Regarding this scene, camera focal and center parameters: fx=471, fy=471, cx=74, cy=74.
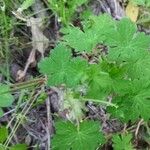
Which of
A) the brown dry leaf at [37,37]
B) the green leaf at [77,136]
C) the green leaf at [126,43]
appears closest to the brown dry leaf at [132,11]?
the brown dry leaf at [37,37]

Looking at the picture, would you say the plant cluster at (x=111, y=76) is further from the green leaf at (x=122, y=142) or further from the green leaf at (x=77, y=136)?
the green leaf at (x=122, y=142)

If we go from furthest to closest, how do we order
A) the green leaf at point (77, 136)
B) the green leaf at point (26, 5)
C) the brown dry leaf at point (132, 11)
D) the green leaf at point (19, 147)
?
the brown dry leaf at point (132, 11) → the green leaf at point (26, 5) → the green leaf at point (19, 147) → the green leaf at point (77, 136)

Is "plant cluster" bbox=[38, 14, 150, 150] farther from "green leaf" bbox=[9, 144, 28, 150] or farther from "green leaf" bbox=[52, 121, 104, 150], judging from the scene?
"green leaf" bbox=[9, 144, 28, 150]

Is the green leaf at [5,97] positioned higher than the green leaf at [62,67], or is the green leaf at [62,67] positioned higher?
the green leaf at [62,67]

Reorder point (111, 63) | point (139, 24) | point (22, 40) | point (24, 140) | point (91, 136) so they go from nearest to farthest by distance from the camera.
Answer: point (91, 136) < point (111, 63) < point (24, 140) < point (22, 40) < point (139, 24)

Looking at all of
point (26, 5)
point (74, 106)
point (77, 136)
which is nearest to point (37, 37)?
point (26, 5)

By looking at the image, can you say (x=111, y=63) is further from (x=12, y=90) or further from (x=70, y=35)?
(x=12, y=90)

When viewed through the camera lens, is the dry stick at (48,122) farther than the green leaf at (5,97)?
Yes

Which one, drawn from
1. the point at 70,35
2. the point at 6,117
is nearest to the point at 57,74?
the point at 70,35
